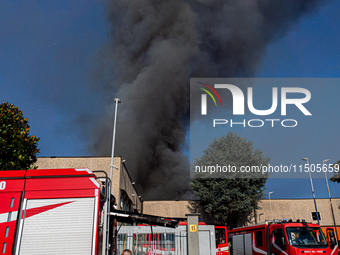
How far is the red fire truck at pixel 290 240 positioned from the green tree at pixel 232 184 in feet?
61.4

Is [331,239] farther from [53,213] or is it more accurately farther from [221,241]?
[53,213]

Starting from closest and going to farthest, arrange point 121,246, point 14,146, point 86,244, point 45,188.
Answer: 1. point 86,244
2. point 45,188
3. point 121,246
4. point 14,146

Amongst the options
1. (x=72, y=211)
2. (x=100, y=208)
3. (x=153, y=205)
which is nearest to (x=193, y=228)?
(x=100, y=208)

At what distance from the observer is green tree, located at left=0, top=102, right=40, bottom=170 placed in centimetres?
1045

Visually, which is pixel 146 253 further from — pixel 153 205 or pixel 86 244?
pixel 153 205

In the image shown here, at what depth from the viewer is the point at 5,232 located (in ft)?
15.3

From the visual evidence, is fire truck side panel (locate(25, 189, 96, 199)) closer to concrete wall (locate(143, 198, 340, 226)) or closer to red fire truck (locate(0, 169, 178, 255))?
red fire truck (locate(0, 169, 178, 255))

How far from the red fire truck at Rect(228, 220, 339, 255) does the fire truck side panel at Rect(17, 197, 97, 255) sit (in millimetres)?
8479

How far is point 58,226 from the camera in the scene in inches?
185

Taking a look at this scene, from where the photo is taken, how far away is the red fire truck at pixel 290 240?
10.1 metres

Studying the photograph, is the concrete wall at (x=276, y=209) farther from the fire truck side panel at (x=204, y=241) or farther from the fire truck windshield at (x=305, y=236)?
the fire truck side panel at (x=204, y=241)

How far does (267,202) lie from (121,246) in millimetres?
34327

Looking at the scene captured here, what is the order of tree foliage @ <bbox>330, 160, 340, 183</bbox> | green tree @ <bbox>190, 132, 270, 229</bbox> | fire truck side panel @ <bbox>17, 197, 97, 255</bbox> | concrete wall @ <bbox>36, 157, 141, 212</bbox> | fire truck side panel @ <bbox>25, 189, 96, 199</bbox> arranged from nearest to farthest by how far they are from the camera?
1. fire truck side panel @ <bbox>17, 197, 97, 255</bbox>
2. fire truck side panel @ <bbox>25, 189, 96, 199</bbox>
3. tree foliage @ <bbox>330, 160, 340, 183</bbox>
4. concrete wall @ <bbox>36, 157, 141, 212</bbox>
5. green tree @ <bbox>190, 132, 270, 229</bbox>

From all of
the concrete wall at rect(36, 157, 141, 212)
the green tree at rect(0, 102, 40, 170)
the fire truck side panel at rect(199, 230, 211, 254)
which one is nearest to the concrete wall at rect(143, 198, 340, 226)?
the concrete wall at rect(36, 157, 141, 212)
